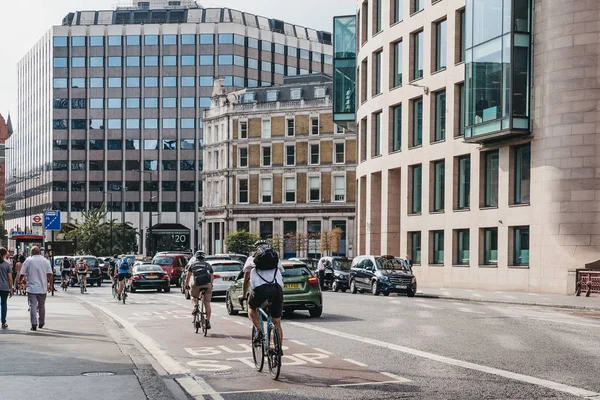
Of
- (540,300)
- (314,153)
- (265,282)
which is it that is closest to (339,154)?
(314,153)

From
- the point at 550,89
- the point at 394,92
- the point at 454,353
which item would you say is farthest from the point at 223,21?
the point at 454,353

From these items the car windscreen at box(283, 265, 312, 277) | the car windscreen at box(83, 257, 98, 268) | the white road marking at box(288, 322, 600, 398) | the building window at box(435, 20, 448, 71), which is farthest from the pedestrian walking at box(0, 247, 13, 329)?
the car windscreen at box(83, 257, 98, 268)

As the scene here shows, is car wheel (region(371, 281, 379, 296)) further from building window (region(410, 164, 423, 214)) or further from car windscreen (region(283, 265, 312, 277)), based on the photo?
car windscreen (region(283, 265, 312, 277))

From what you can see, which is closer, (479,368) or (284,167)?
(479,368)

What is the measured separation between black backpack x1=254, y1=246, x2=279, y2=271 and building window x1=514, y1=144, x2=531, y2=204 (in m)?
31.2

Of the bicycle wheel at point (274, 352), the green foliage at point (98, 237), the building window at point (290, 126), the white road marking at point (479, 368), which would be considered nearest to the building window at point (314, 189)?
the building window at point (290, 126)

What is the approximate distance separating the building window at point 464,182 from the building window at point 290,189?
5018 centimetres

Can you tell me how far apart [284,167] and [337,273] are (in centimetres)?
5459

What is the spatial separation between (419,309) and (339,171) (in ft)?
222

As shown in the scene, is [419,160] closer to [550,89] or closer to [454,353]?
[550,89]

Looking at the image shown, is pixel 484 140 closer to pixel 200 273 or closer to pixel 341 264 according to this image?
pixel 341 264

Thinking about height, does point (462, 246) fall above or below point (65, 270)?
above

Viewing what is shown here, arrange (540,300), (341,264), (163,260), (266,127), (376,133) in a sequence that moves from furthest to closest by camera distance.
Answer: (266,127)
(376,133)
(163,260)
(341,264)
(540,300)

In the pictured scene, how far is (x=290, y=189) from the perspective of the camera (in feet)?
320
